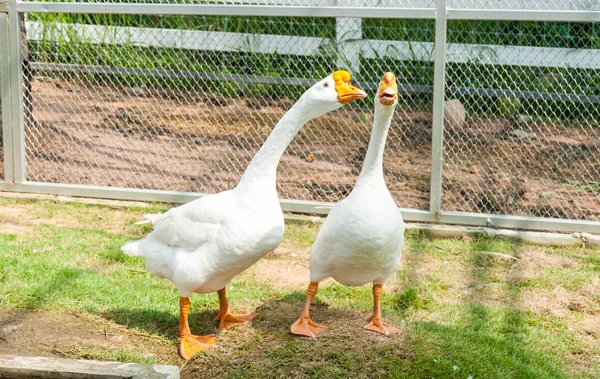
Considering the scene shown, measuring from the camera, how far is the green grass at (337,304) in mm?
4293

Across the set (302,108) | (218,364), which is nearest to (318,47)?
(302,108)

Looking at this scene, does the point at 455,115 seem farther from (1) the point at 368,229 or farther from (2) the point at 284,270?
(1) the point at 368,229

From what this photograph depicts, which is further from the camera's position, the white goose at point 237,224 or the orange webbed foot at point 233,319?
the orange webbed foot at point 233,319

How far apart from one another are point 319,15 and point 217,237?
2965 millimetres

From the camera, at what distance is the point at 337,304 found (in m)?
5.38

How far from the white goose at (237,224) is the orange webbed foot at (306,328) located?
1.45 feet

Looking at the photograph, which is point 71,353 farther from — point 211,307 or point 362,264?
point 362,264

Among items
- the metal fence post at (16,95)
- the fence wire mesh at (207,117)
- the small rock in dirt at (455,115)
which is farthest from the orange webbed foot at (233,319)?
the small rock in dirt at (455,115)

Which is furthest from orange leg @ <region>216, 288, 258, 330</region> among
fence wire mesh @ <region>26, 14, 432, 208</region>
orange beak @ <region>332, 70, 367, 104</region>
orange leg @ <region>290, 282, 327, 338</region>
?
fence wire mesh @ <region>26, 14, 432, 208</region>

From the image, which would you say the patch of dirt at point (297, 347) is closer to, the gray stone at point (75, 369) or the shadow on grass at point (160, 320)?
the shadow on grass at point (160, 320)

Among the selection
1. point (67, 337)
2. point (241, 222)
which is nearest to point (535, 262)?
point (241, 222)

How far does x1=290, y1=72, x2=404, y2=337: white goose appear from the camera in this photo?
4219 millimetres

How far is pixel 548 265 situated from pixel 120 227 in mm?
3717

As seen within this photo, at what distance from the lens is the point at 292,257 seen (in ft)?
21.1
